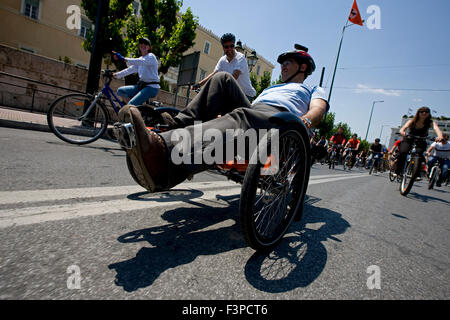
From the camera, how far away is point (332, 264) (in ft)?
4.56

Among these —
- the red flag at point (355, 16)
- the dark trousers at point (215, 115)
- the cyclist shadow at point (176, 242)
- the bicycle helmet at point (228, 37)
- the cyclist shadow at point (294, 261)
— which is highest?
the red flag at point (355, 16)

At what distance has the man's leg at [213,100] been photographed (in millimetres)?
1792

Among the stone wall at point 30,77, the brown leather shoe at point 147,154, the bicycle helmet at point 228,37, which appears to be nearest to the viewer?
the brown leather shoe at point 147,154

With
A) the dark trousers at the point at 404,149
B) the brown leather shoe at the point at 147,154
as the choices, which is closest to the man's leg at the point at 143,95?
the brown leather shoe at the point at 147,154

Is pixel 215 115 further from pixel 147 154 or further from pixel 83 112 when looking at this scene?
pixel 83 112

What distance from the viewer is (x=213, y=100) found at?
1.79m

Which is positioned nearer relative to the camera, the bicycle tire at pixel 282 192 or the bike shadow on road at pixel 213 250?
the bike shadow on road at pixel 213 250

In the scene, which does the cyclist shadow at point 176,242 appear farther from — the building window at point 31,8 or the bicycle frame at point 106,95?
the building window at point 31,8

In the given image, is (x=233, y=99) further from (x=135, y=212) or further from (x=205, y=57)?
(x=205, y=57)

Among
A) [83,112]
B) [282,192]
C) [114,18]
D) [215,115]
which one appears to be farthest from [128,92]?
[114,18]

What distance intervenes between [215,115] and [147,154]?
2.56ft

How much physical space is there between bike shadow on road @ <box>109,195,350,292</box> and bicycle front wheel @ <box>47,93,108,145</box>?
3206 mm

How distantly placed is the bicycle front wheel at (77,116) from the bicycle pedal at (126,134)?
309 centimetres
